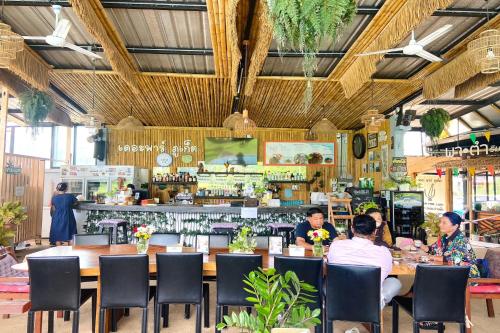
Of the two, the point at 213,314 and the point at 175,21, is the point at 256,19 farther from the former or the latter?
the point at 213,314

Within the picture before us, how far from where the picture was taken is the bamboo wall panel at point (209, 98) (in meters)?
7.39

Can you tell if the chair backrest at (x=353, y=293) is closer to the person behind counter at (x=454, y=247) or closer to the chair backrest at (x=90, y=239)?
the person behind counter at (x=454, y=247)

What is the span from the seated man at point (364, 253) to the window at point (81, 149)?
37.1ft

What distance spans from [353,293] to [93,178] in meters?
9.16

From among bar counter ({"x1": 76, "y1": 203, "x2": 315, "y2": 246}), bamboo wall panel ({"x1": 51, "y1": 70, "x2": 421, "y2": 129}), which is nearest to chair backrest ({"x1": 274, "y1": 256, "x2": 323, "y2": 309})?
bar counter ({"x1": 76, "y1": 203, "x2": 315, "y2": 246})

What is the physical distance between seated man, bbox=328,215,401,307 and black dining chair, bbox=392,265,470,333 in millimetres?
330

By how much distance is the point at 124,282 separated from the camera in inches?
142

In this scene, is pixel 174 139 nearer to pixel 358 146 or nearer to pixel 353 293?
pixel 358 146

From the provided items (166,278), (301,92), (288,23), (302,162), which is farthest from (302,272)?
(302,162)

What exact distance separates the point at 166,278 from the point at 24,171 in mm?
7700

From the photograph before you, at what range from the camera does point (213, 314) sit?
468cm

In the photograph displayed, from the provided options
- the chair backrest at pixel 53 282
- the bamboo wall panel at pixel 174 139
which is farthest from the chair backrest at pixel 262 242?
the bamboo wall panel at pixel 174 139

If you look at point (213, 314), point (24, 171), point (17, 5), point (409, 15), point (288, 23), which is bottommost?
point (213, 314)

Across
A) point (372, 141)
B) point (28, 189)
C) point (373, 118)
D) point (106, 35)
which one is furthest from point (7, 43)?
point (372, 141)
